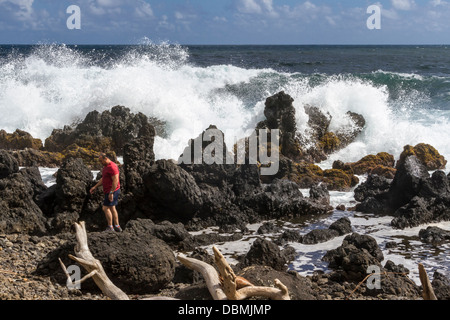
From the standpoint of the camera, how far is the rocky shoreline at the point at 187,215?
19.5 feet

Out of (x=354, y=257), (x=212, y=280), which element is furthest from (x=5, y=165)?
(x=212, y=280)

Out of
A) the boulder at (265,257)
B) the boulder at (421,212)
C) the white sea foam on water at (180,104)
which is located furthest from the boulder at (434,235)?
the white sea foam on water at (180,104)

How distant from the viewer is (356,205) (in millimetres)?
10711

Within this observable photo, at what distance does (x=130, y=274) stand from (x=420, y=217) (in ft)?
18.6

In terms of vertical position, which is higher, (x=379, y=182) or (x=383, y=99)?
(x=383, y=99)

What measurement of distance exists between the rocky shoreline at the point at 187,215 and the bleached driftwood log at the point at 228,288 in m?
0.38

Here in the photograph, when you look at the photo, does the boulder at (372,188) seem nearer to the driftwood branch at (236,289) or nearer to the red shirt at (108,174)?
the red shirt at (108,174)

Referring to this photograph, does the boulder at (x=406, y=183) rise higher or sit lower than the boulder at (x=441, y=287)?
higher

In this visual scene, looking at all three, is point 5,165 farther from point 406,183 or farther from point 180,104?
point 180,104

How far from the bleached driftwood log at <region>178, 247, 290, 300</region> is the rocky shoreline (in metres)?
0.38

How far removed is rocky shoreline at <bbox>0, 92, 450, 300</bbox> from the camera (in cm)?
596

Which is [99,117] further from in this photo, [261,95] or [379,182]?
[261,95]


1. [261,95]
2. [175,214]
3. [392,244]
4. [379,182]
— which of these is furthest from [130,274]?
[261,95]

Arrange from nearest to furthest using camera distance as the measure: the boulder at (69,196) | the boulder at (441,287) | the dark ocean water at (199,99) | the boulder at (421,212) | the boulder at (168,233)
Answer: the boulder at (441,287), the boulder at (168,233), the boulder at (69,196), the boulder at (421,212), the dark ocean water at (199,99)
